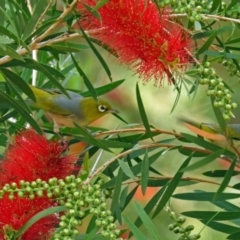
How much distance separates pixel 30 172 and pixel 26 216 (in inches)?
2.6

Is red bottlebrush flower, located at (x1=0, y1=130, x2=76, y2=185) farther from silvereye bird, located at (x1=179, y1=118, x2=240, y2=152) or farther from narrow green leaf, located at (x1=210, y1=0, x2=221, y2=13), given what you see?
narrow green leaf, located at (x1=210, y1=0, x2=221, y2=13)

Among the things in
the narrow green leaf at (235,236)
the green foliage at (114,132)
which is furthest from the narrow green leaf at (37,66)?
the narrow green leaf at (235,236)

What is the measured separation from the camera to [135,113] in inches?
83.6

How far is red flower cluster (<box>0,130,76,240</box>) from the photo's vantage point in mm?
854

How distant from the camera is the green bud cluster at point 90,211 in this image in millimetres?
739

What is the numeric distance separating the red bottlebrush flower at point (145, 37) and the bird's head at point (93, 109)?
23cm

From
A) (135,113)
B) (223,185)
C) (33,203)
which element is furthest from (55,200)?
(135,113)

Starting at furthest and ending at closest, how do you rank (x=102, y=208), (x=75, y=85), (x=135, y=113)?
(x=135, y=113) < (x=75, y=85) < (x=102, y=208)

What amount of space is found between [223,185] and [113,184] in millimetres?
162

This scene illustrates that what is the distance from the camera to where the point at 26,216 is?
33.9 inches

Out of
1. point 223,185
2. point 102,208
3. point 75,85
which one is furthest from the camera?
point 75,85

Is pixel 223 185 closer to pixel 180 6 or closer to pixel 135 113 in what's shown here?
pixel 180 6

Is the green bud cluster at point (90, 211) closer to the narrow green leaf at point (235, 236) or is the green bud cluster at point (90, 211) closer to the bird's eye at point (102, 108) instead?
the narrow green leaf at point (235, 236)

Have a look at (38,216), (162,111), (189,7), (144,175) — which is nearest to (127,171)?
(144,175)
